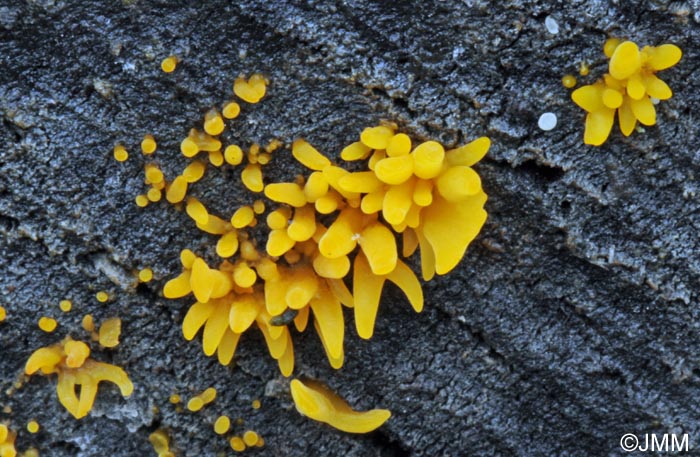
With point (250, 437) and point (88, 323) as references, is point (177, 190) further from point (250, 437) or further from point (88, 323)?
point (250, 437)

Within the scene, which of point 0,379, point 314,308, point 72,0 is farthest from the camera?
point 0,379

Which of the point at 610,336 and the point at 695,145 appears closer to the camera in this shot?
the point at 695,145

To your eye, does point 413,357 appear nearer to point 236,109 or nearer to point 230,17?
point 236,109

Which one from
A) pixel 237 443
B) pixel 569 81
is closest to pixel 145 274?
pixel 237 443

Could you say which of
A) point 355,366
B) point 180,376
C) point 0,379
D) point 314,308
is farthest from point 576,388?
point 0,379

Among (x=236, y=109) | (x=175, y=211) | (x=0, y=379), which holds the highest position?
(x=236, y=109)

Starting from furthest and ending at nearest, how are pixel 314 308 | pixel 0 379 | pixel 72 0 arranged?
pixel 0 379
pixel 314 308
pixel 72 0

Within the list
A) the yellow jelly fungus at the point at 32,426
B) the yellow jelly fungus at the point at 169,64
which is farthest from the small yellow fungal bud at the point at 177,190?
the yellow jelly fungus at the point at 32,426
